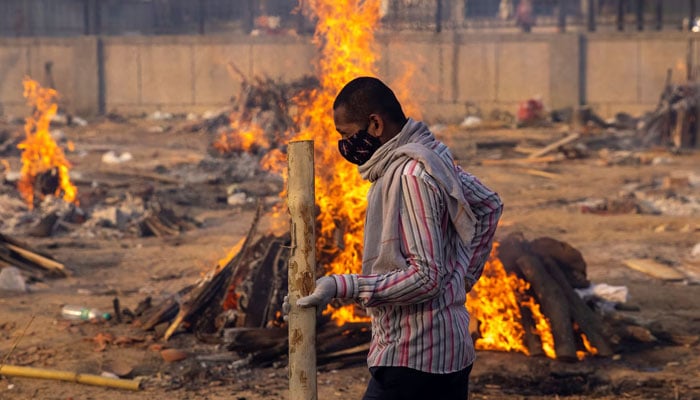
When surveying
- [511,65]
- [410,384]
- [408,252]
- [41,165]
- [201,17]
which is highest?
[201,17]

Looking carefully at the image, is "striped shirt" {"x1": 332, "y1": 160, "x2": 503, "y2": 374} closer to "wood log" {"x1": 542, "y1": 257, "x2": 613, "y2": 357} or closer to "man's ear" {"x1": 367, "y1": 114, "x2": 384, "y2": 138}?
"man's ear" {"x1": 367, "y1": 114, "x2": 384, "y2": 138}

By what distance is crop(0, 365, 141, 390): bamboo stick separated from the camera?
21.6 ft

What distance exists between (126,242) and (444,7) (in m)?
16.8

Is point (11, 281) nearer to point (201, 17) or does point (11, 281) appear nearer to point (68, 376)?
point (68, 376)

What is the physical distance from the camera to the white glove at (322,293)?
311 centimetres

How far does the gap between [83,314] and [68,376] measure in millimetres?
1766

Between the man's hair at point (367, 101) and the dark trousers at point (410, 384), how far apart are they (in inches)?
33.7

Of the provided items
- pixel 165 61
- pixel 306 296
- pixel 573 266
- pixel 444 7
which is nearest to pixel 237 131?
pixel 165 61

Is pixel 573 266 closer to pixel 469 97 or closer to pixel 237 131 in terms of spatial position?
pixel 237 131


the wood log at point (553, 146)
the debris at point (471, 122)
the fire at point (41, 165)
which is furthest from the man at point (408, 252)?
the debris at point (471, 122)

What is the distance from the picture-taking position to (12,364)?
712cm

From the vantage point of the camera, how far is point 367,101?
3.24 meters

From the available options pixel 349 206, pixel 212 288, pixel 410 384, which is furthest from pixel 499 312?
pixel 410 384

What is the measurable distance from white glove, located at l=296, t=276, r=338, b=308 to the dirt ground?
346 cm
